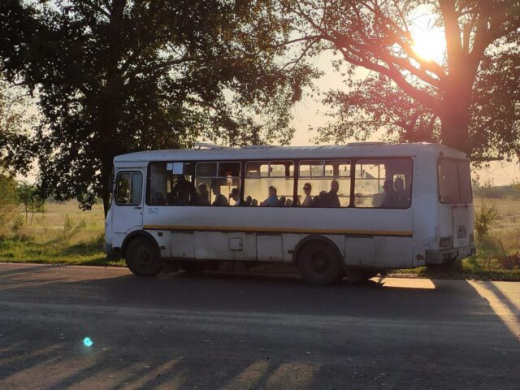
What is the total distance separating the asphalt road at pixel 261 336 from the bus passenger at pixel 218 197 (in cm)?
196

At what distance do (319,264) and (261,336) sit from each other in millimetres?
5722

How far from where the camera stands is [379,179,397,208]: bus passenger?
13.7m

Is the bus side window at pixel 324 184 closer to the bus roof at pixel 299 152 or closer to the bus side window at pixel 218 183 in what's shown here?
the bus roof at pixel 299 152

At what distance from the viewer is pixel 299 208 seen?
576 inches

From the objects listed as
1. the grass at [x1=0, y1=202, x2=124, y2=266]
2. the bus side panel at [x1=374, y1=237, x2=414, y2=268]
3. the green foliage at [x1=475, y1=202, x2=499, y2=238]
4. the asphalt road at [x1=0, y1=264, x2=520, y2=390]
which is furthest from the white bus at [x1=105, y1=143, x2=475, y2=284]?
the green foliage at [x1=475, y1=202, x2=499, y2=238]

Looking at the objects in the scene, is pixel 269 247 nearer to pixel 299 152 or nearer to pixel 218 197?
pixel 218 197

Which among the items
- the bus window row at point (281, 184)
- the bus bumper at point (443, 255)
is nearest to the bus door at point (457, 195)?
the bus bumper at point (443, 255)

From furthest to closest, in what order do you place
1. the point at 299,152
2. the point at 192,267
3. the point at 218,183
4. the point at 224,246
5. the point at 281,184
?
the point at 192,267 → the point at 218,183 → the point at 224,246 → the point at 281,184 → the point at 299,152

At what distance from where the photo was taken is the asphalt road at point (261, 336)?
6770 millimetres

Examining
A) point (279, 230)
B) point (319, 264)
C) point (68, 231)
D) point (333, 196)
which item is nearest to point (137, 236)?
point (279, 230)

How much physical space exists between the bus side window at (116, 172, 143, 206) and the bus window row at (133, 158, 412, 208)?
0.03 meters

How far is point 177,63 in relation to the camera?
23375 mm

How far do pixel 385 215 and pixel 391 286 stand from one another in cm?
158

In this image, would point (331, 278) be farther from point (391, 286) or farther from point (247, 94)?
point (247, 94)
